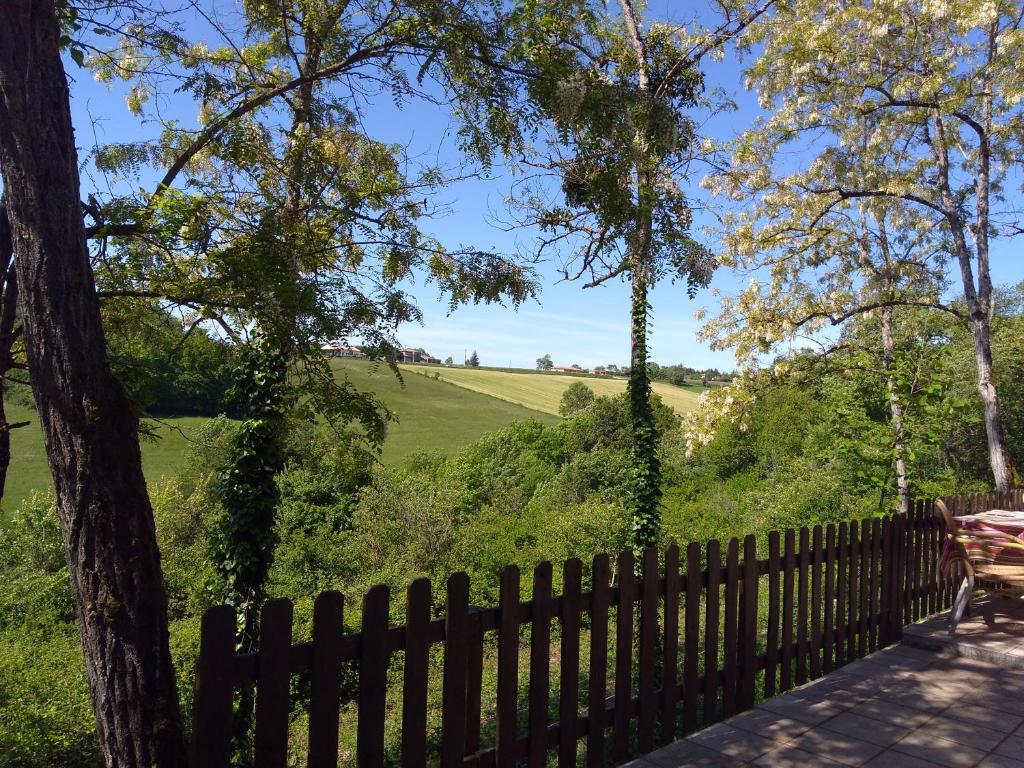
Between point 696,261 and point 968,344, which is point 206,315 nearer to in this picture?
point 696,261

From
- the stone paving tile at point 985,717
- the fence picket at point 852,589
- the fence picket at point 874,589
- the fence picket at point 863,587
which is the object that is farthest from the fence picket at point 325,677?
the fence picket at point 874,589

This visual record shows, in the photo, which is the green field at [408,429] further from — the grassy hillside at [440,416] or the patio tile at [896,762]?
the patio tile at [896,762]

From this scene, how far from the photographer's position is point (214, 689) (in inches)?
86.6

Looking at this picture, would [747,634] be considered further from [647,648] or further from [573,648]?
[573,648]

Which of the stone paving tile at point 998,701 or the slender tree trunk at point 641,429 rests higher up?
the slender tree trunk at point 641,429

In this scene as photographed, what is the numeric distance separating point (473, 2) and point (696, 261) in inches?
99.2

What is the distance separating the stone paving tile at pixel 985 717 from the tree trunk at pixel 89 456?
3941 millimetres

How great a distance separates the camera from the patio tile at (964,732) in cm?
350

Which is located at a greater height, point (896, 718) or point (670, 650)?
point (670, 650)

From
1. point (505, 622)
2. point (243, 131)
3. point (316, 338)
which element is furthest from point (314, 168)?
point (505, 622)

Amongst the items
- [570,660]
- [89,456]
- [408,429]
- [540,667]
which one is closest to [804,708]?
[570,660]

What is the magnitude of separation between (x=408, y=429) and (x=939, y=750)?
31.7 metres

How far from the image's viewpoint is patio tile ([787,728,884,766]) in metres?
3.32

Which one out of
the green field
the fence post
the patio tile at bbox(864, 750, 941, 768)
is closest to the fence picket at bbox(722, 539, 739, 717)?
the patio tile at bbox(864, 750, 941, 768)
